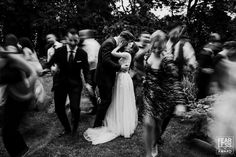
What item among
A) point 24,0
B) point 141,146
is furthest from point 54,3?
point 141,146

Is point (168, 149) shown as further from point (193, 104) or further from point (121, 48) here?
point (121, 48)

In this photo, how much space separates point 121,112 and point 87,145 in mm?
936

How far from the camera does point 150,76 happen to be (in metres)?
4.17

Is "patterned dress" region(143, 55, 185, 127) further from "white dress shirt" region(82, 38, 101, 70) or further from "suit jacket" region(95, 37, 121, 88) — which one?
"white dress shirt" region(82, 38, 101, 70)

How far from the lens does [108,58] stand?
5.10 metres

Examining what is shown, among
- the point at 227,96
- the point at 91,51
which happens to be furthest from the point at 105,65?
the point at 227,96

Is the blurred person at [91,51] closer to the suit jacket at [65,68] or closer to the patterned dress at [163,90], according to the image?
the suit jacket at [65,68]

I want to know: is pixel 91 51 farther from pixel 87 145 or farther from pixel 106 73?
pixel 87 145

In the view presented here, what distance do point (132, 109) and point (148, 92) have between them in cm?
129

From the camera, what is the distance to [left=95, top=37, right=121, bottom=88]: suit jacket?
5121 millimetres

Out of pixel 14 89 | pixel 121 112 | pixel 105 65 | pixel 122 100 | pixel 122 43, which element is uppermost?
pixel 122 43

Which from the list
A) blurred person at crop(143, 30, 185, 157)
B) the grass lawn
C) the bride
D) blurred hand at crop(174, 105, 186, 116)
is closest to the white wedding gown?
the bride

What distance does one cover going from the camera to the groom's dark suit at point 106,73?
16.9ft

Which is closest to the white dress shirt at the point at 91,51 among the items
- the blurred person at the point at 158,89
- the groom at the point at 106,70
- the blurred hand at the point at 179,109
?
the groom at the point at 106,70
